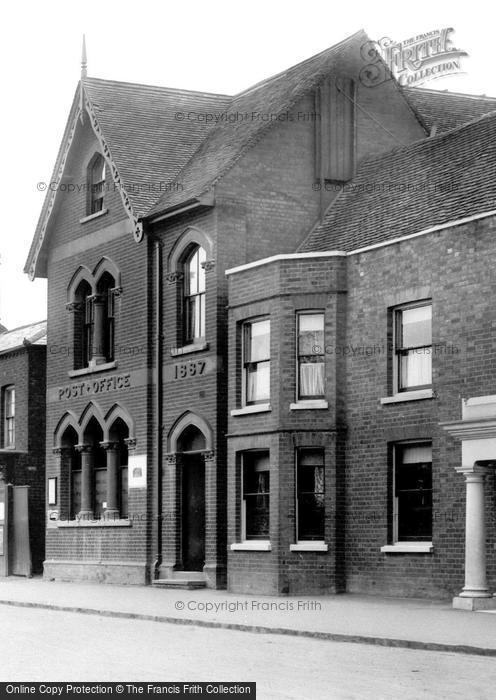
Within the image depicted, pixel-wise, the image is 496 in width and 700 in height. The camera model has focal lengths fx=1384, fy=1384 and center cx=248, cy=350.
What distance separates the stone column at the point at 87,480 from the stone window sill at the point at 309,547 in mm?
9144

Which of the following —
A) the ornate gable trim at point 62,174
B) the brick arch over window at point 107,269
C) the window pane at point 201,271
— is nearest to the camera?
the window pane at point 201,271

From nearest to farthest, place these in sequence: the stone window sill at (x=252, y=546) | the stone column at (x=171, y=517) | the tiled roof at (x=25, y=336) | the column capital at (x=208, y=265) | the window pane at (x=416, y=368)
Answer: the window pane at (x=416, y=368)
the stone window sill at (x=252, y=546)
the column capital at (x=208, y=265)
the stone column at (x=171, y=517)
the tiled roof at (x=25, y=336)

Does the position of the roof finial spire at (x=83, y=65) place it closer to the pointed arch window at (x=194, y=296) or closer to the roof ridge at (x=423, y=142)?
the pointed arch window at (x=194, y=296)

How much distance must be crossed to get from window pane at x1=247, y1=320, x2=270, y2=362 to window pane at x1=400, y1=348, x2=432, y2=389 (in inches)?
126

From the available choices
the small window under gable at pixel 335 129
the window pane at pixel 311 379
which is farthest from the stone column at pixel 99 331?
the window pane at pixel 311 379

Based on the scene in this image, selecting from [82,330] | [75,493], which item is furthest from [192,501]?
[82,330]

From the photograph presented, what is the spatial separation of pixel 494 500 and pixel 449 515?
49.5 inches

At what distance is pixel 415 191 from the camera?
2741cm

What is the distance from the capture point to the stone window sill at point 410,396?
24547 mm

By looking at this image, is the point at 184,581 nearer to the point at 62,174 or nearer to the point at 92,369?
the point at 92,369

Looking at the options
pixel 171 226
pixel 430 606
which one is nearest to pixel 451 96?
pixel 171 226

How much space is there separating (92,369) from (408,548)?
11.6 m

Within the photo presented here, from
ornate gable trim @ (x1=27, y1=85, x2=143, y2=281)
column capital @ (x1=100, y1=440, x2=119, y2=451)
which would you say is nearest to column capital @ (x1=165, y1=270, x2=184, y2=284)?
ornate gable trim @ (x1=27, y1=85, x2=143, y2=281)

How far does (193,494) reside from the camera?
100ft
